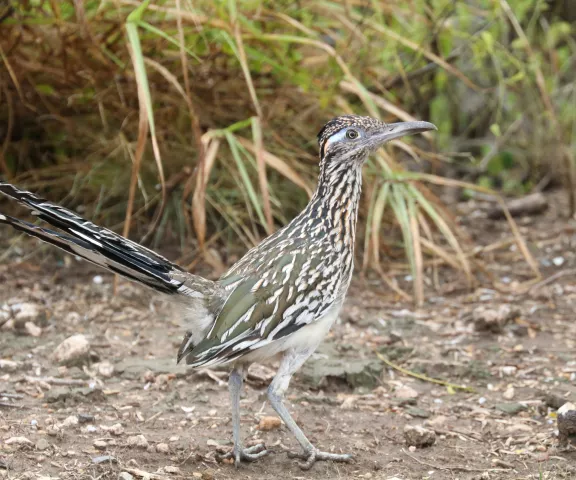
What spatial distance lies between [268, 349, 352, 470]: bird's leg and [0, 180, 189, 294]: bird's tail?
1.84 feet

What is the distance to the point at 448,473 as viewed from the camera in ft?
12.6

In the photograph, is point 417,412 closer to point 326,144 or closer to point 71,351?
point 326,144

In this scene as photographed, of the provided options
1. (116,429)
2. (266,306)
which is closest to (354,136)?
(266,306)

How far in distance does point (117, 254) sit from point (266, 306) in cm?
68

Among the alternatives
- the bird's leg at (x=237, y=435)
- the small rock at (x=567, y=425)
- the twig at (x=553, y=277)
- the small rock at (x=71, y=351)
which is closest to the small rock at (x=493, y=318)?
the twig at (x=553, y=277)

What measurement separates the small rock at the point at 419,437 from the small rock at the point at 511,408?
62cm

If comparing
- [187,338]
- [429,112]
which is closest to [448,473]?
[187,338]

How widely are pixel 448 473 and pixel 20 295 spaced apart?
3.04 meters

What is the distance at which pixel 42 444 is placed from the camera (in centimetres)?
369

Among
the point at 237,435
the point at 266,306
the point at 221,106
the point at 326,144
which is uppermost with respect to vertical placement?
the point at 326,144

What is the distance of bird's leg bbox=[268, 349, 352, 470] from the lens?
151 inches

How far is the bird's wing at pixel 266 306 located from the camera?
12.1ft

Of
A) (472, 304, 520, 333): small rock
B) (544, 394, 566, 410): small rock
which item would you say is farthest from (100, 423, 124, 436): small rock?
(472, 304, 520, 333): small rock

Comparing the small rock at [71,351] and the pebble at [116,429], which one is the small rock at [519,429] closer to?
the pebble at [116,429]
